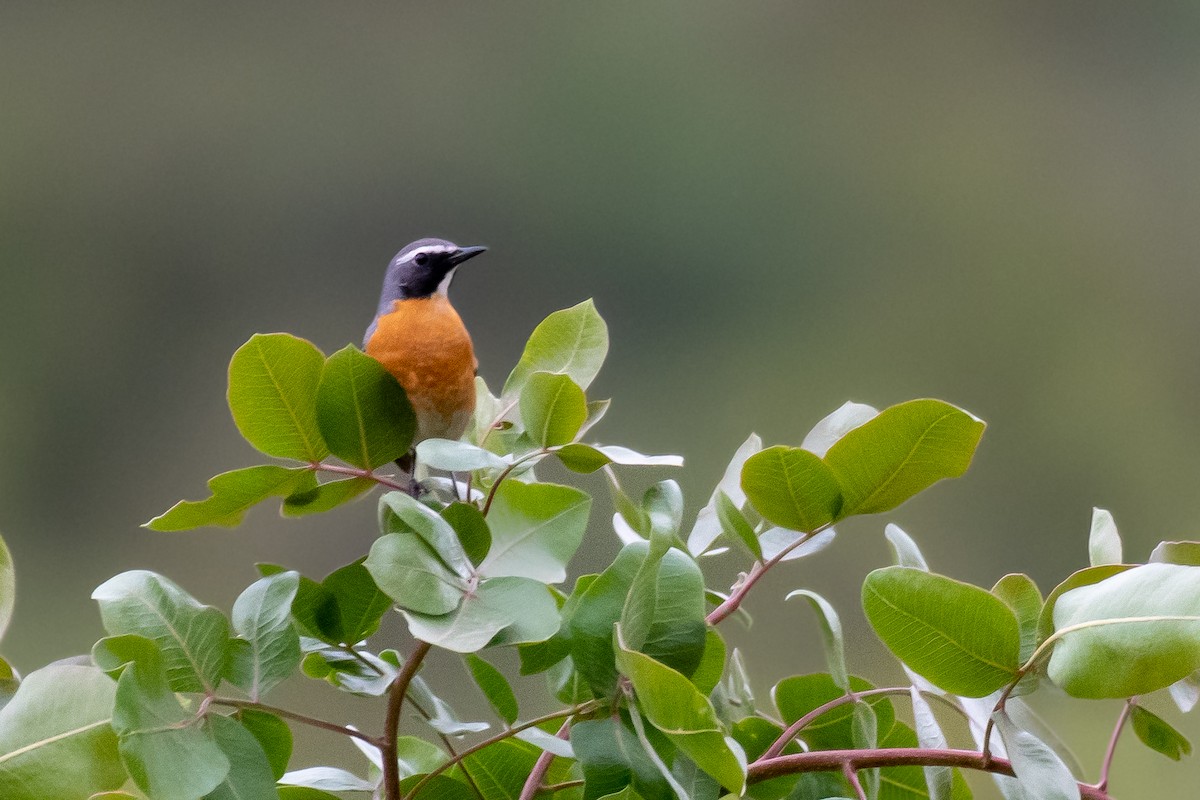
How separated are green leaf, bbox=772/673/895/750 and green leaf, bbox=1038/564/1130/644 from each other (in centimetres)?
8

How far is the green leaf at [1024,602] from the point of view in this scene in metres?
0.35

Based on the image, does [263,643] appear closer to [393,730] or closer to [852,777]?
[393,730]

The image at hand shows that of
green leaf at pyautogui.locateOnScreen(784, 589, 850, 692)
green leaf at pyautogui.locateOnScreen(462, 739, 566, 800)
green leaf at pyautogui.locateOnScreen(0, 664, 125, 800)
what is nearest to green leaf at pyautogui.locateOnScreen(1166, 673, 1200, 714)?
green leaf at pyautogui.locateOnScreen(784, 589, 850, 692)

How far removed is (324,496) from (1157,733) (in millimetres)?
289

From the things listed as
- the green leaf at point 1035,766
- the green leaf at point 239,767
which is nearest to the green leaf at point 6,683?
the green leaf at point 239,767

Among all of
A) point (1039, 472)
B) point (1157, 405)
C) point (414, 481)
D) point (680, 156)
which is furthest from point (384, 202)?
point (414, 481)

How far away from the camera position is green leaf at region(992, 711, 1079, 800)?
32cm

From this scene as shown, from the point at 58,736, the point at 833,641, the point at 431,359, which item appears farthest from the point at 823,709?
the point at 431,359

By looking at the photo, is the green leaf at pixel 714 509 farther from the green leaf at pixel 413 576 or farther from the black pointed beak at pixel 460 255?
the black pointed beak at pixel 460 255

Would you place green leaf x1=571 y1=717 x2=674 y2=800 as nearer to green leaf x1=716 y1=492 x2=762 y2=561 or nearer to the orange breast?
green leaf x1=716 y1=492 x2=762 y2=561

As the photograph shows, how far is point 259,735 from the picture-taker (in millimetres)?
370

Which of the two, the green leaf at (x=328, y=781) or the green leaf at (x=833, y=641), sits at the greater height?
the green leaf at (x=833, y=641)


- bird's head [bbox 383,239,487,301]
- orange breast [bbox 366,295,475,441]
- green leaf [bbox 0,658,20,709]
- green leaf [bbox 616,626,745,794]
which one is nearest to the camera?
green leaf [bbox 616,626,745,794]

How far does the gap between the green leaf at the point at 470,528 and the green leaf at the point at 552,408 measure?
3cm
